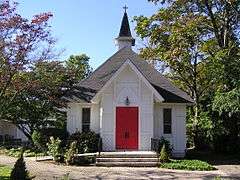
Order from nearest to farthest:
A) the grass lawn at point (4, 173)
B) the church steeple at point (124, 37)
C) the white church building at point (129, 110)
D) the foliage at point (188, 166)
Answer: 1. the grass lawn at point (4, 173)
2. the foliage at point (188, 166)
3. the white church building at point (129, 110)
4. the church steeple at point (124, 37)

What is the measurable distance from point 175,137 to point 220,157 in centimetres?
352

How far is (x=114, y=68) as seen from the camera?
3069 cm

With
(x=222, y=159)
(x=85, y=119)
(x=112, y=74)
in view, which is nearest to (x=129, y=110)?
(x=85, y=119)

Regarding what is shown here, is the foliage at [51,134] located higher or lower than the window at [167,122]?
lower

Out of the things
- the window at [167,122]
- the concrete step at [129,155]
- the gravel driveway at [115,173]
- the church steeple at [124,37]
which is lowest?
the gravel driveway at [115,173]

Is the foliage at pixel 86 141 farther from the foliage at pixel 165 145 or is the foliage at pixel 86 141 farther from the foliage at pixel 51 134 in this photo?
the foliage at pixel 165 145

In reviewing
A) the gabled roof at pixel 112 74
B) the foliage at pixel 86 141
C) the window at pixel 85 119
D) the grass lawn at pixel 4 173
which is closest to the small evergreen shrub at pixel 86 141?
the foliage at pixel 86 141

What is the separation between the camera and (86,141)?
2667cm

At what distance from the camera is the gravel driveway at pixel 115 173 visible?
64.3 ft

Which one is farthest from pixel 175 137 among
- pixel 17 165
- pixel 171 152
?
pixel 17 165

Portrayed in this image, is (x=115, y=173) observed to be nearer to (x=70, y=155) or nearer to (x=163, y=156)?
(x=70, y=155)

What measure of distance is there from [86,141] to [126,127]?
2.58 metres

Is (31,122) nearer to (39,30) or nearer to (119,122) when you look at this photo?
(119,122)

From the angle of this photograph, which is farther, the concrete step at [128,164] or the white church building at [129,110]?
the white church building at [129,110]
